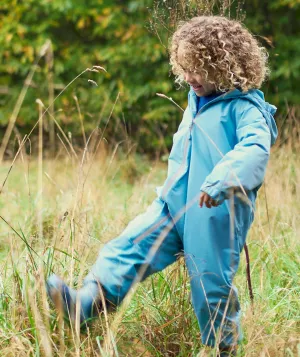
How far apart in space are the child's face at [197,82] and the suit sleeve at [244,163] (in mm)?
222

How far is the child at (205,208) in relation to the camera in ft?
8.36

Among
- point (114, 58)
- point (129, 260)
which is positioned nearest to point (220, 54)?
point (129, 260)

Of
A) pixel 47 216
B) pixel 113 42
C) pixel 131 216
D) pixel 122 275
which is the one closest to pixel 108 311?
pixel 122 275

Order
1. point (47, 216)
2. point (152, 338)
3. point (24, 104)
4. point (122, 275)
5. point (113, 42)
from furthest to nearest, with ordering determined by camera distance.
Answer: point (24, 104) < point (113, 42) < point (47, 216) < point (152, 338) < point (122, 275)

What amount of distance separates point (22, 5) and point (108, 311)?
6368mm

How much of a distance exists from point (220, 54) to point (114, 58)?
5.33 m

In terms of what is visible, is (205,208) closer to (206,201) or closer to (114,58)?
(206,201)

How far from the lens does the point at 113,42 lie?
8.16 metres

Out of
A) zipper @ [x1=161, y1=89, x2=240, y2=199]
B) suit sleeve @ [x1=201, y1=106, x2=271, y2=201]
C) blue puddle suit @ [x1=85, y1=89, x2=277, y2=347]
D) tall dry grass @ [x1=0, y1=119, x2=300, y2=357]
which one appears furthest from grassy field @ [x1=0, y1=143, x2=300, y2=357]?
suit sleeve @ [x1=201, y1=106, x2=271, y2=201]

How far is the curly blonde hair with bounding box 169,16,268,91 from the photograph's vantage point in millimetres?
2643

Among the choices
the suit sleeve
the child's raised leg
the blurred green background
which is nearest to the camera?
the suit sleeve

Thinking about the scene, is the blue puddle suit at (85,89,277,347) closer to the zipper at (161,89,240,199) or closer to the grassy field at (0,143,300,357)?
the zipper at (161,89,240,199)

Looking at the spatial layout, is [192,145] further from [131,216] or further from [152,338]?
[131,216]

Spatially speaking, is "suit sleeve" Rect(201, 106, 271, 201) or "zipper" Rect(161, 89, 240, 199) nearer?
"suit sleeve" Rect(201, 106, 271, 201)
